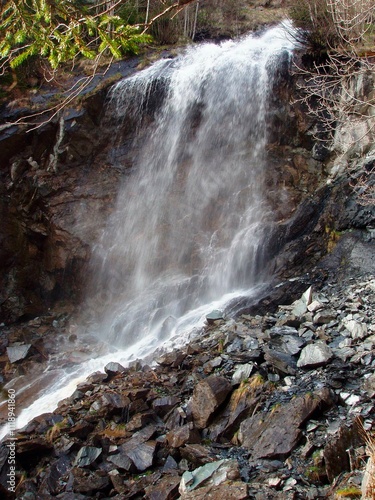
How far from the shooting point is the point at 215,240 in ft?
32.5

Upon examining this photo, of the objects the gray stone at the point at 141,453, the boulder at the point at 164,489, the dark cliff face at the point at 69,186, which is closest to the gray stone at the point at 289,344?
the gray stone at the point at 141,453

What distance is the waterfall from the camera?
9.18m

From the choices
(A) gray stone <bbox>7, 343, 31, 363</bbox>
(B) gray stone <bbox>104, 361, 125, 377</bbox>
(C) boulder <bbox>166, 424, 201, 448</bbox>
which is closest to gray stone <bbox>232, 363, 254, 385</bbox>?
(C) boulder <bbox>166, 424, 201, 448</bbox>

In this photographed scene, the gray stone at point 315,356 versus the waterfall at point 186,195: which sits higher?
the waterfall at point 186,195

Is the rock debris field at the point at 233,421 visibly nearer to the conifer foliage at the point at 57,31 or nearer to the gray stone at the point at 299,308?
the gray stone at the point at 299,308

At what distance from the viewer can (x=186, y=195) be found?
1082 cm

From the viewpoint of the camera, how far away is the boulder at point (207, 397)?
464 cm

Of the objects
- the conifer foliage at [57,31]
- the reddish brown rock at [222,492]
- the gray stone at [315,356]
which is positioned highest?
the conifer foliage at [57,31]

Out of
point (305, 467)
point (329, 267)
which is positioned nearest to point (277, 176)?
point (329, 267)

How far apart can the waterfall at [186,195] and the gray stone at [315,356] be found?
3729mm

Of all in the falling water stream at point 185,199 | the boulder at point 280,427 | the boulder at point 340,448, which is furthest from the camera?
the falling water stream at point 185,199

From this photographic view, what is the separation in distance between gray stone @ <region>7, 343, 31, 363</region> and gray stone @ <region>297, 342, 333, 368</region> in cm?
610

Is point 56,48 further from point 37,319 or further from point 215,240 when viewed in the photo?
point 37,319

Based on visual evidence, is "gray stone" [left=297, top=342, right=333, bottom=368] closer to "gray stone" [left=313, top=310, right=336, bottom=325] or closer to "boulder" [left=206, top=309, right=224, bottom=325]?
"gray stone" [left=313, top=310, right=336, bottom=325]
